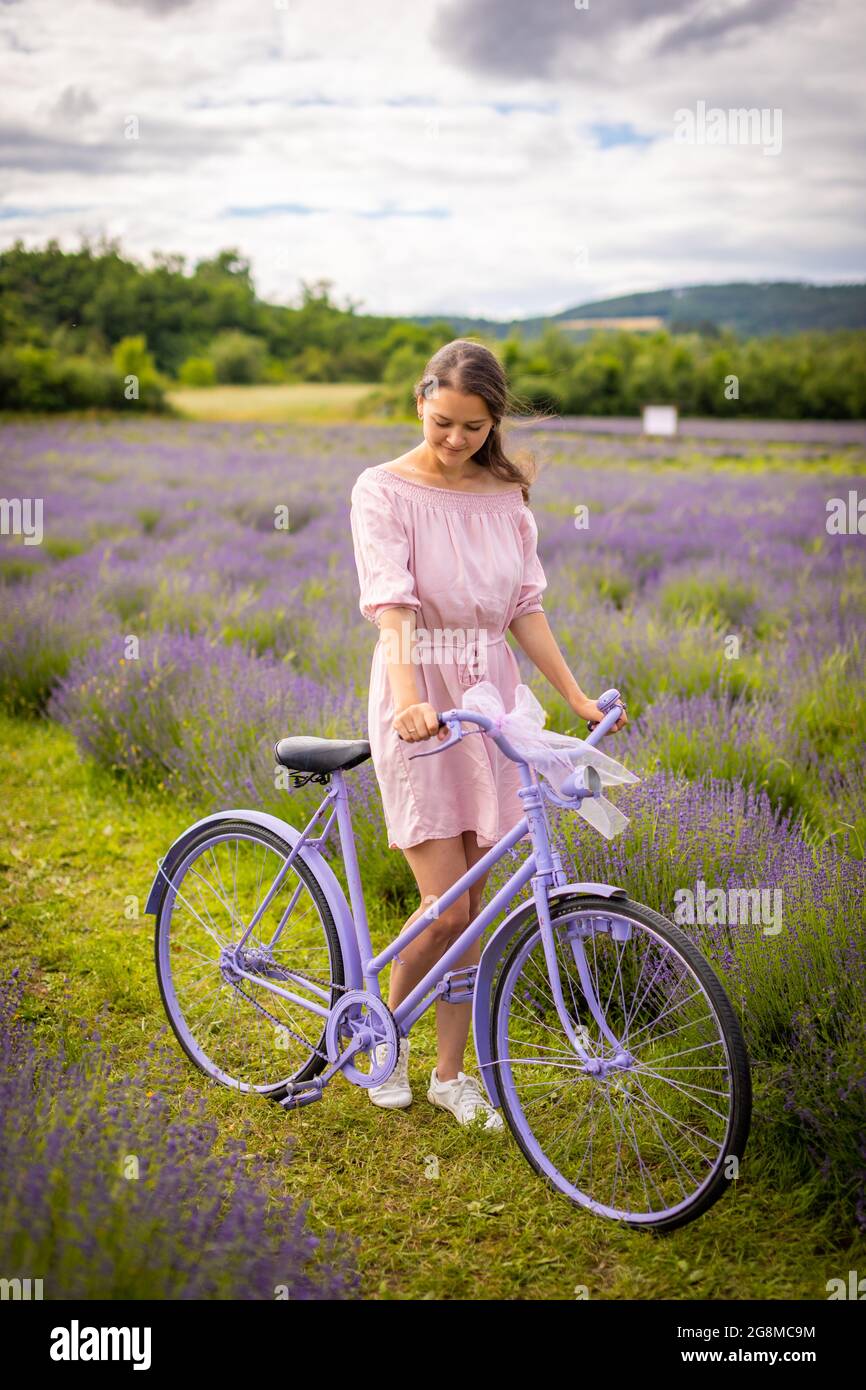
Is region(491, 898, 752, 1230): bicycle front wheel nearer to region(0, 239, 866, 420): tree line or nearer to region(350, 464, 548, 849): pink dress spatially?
region(350, 464, 548, 849): pink dress

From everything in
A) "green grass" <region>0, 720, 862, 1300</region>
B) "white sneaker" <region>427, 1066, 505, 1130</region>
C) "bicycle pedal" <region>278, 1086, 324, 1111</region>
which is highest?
"bicycle pedal" <region>278, 1086, 324, 1111</region>

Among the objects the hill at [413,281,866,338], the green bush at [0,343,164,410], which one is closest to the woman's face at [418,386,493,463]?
the hill at [413,281,866,338]

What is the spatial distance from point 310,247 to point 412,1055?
154 feet

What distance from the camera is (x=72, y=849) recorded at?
4.48 metres

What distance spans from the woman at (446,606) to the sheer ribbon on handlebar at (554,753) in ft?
0.63

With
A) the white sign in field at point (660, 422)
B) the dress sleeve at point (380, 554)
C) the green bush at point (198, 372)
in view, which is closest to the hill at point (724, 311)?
the dress sleeve at point (380, 554)

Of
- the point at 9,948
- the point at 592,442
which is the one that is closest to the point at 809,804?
the point at 9,948

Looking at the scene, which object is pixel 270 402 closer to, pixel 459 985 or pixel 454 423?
pixel 454 423

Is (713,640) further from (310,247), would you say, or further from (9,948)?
Answer: (310,247)

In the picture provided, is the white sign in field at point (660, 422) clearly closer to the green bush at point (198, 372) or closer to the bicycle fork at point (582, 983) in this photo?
the green bush at point (198, 372)

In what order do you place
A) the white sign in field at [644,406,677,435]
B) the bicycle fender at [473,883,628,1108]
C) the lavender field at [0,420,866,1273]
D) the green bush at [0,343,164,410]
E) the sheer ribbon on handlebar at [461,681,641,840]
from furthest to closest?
1. the white sign in field at [644,406,677,435]
2. the green bush at [0,343,164,410]
3. the lavender field at [0,420,866,1273]
4. the bicycle fender at [473,883,628,1108]
5. the sheer ribbon on handlebar at [461,681,641,840]

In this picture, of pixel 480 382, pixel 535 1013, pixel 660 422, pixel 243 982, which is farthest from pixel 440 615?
pixel 660 422

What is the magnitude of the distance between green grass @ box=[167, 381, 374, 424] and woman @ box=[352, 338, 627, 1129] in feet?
87.7

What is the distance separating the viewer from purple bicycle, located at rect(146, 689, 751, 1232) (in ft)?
6.97
